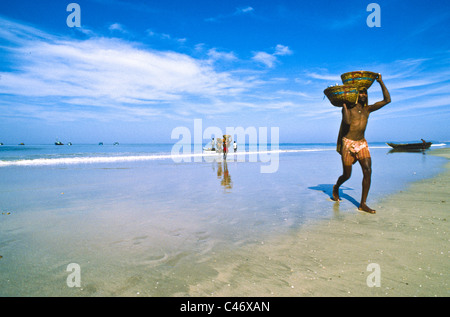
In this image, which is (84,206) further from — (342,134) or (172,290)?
(342,134)

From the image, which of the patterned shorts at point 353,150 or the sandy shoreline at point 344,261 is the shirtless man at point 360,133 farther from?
the sandy shoreline at point 344,261

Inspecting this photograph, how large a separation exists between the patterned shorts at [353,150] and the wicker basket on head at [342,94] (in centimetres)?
94

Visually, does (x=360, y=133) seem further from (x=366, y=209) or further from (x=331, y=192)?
(x=331, y=192)

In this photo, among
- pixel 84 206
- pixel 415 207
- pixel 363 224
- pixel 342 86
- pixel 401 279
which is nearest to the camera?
pixel 401 279

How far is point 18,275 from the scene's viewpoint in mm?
3139

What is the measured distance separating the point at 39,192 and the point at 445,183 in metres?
14.8

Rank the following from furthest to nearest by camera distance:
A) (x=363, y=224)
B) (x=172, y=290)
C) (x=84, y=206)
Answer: (x=84, y=206)
(x=363, y=224)
(x=172, y=290)

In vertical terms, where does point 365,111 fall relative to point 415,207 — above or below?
above

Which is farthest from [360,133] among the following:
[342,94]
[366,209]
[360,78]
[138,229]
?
[138,229]

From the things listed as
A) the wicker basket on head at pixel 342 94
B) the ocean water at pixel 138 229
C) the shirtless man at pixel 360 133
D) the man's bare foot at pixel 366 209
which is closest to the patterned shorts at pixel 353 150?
the shirtless man at pixel 360 133

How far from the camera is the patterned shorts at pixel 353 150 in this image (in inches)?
240

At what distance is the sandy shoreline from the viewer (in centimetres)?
279

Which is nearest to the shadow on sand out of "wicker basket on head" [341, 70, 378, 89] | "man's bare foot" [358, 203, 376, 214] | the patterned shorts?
"man's bare foot" [358, 203, 376, 214]
